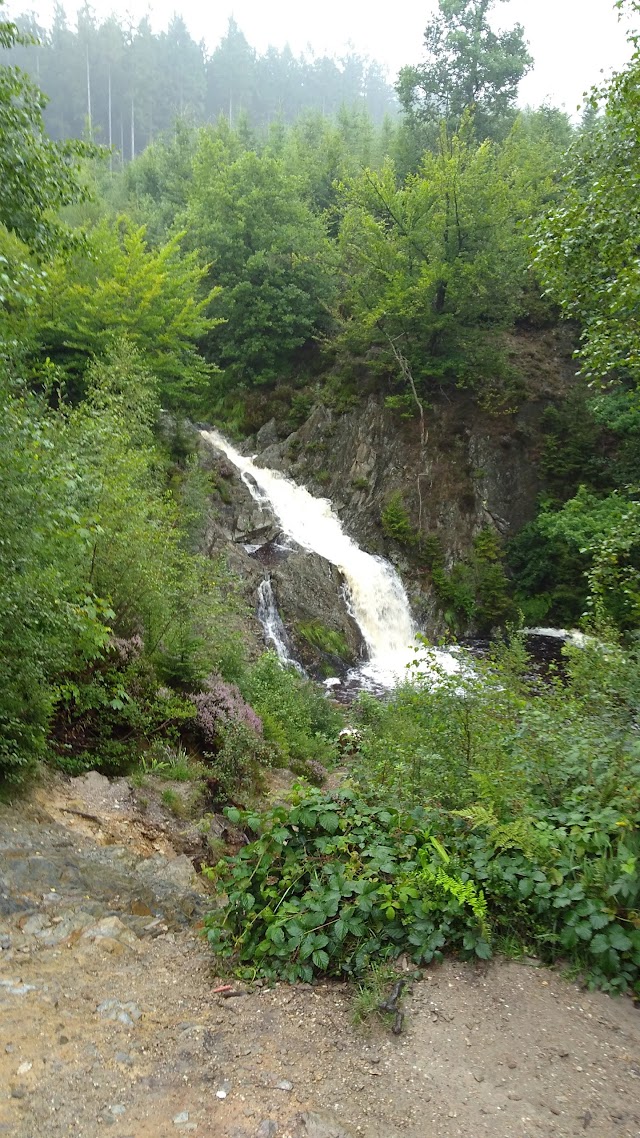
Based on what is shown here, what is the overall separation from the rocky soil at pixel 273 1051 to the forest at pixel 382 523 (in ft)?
0.71

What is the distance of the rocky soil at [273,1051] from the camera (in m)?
2.29

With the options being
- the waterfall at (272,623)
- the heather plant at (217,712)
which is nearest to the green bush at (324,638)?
the waterfall at (272,623)

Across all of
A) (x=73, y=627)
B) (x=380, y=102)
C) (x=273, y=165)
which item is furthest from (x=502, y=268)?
(x=380, y=102)

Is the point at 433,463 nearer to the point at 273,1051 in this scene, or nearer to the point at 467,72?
the point at 273,1051

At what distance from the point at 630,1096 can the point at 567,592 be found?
1414 centimetres

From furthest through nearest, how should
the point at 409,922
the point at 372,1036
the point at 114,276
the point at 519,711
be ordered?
1. the point at 114,276
2. the point at 519,711
3. the point at 409,922
4. the point at 372,1036

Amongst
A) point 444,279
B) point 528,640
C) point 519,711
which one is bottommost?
point 528,640

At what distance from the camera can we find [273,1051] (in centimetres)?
268

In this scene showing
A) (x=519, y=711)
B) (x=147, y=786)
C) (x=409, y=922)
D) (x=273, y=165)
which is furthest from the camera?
(x=273, y=165)

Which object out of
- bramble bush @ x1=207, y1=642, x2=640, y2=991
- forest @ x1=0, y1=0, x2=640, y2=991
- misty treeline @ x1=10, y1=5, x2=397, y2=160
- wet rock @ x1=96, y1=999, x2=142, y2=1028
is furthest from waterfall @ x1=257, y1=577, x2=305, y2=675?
misty treeline @ x1=10, y1=5, x2=397, y2=160

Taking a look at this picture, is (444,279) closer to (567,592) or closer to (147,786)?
(567,592)

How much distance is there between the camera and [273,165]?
18.8m

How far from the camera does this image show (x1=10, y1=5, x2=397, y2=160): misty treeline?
58562 millimetres

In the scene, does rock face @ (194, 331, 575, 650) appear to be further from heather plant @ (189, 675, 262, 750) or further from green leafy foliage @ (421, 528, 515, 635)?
heather plant @ (189, 675, 262, 750)
